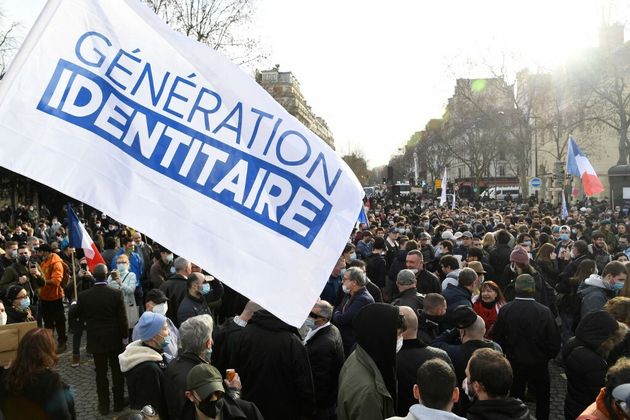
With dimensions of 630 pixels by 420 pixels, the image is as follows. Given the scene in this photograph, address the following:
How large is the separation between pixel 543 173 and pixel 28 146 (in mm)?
55237

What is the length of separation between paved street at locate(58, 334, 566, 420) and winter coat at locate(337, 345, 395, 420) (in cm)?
314

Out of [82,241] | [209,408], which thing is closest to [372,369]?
[209,408]

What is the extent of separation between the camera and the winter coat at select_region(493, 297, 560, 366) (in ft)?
17.2

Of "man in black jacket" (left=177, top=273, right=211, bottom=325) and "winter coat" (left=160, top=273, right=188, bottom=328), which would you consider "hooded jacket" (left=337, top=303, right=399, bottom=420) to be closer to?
"man in black jacket" (left=177, top=273, right=211, bottom=325)

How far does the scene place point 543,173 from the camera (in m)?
52.4

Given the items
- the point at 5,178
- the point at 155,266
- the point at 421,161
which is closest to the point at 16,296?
the point at 155,266

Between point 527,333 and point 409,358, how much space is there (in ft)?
6.45

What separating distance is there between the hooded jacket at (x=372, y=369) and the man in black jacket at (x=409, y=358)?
8.8 inches

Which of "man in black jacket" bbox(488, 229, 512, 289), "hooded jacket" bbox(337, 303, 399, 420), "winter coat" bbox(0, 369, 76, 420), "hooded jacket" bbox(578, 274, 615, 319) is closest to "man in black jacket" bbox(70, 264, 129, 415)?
"winter coat" bbox(0, 369, 76, 420)

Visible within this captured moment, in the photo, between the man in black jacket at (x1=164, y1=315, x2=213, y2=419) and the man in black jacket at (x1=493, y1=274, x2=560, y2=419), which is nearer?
the man in black jacket at (x1=164, y1=315, x2=213, y2=419)

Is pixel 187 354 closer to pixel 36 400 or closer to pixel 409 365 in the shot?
pixel 36 400

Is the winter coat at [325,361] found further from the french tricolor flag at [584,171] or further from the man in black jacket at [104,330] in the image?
the french tricolor flag at [584,171]

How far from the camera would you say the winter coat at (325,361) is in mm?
4535

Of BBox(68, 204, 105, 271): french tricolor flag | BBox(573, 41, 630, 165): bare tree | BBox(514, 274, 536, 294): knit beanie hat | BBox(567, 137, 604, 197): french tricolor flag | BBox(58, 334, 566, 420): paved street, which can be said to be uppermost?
BBox(573, 41, 630, 165): bare tree
